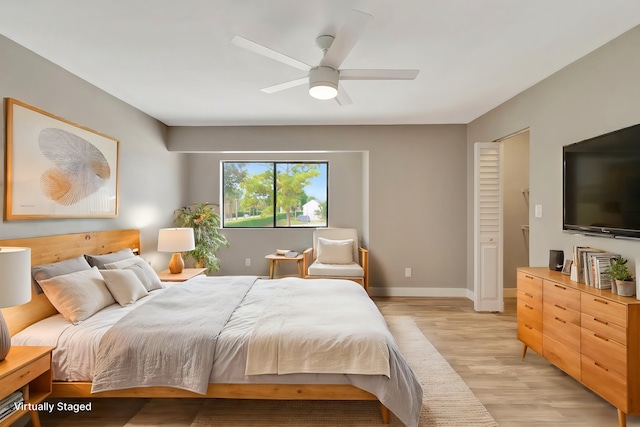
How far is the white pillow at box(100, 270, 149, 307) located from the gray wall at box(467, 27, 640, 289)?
3698 mm

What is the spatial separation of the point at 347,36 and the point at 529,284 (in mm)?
2510

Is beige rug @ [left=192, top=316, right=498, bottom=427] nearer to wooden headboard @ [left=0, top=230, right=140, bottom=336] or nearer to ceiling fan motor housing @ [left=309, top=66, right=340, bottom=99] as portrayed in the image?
wooden headboard @ [left=0, top=230, right=140, bottom=336]

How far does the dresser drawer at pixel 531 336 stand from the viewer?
2.70m

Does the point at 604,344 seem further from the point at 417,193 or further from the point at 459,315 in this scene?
the point at 417,193

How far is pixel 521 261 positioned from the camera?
4887 mm

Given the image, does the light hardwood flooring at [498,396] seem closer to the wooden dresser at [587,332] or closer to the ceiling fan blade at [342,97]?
the wooden dresser at [587,332]

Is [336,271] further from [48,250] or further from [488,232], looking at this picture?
[48,250]

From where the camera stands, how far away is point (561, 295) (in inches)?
96.3

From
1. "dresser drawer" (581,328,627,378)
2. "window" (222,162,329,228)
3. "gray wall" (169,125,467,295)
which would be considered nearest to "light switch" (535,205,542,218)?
"dresser drawer" (581,328,627,378)

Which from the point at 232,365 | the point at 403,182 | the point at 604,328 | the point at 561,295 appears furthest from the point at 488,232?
the point at 232,365

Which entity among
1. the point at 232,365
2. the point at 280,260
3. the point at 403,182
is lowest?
the point at 232,365

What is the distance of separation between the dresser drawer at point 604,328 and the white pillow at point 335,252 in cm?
309

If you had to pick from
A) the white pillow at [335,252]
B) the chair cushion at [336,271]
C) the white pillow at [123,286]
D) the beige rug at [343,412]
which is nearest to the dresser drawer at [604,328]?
the beige rug at [343,412]

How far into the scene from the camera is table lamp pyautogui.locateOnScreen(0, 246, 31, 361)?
171cm
